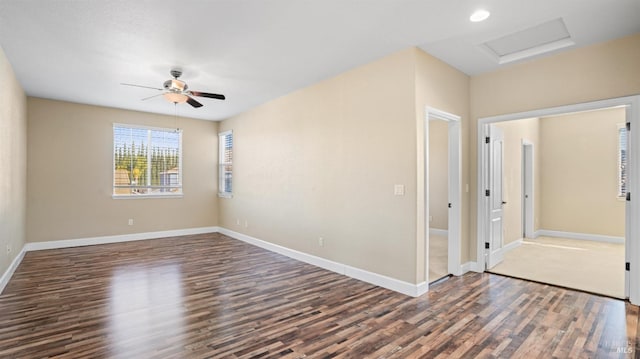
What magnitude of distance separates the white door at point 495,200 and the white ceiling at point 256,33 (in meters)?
1.14

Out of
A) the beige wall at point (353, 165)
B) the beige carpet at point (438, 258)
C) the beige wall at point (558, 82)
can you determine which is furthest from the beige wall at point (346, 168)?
the beige wall at point (558, 82)

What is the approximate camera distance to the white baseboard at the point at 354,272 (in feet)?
11.8

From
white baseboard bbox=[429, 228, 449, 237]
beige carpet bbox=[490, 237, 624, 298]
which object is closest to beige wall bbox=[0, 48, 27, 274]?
beige carpet bbox=[490, 237, 624, 298]

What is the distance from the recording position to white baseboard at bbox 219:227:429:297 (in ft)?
11.8

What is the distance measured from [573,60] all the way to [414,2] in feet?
7.58

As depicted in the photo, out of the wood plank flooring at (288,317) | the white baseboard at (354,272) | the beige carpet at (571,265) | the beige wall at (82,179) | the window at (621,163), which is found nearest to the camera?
the wood plank flooring at (288,317)

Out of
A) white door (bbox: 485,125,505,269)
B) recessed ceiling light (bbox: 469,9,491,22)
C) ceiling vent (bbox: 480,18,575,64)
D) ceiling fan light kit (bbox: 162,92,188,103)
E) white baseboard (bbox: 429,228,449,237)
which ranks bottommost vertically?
white baseboard (bbox: 429,228,449,237)

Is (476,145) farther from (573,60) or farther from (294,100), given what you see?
(294,100)

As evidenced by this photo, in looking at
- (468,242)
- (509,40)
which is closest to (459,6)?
(509,40)

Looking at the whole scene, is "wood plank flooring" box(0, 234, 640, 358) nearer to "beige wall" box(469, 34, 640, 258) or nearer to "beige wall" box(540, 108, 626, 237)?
"beige wall" box(469, 34, 640, 258)

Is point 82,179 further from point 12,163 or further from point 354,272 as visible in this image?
point 354,272

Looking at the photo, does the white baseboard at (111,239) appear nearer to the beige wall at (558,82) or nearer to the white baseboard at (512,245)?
the beige wall at (558,82)

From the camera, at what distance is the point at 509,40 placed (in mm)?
3523

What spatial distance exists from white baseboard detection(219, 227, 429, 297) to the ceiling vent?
2835mm
